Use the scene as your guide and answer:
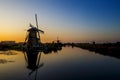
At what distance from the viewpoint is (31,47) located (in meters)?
60.1

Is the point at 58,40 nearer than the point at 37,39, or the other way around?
the point at 37,39

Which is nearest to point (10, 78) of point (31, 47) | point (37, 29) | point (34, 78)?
point (34, 78)

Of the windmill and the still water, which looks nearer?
the still water

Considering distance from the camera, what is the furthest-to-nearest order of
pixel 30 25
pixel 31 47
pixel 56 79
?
1. pixel 30 25
2. pixel 31 47
3. pixel 56 79

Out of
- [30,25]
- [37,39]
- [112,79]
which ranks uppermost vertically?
[30,25]

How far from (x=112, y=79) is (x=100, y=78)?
1.06 m

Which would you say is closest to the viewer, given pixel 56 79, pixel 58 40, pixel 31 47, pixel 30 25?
pixel 56 79

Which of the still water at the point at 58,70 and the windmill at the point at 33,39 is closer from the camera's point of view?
the still water at the point at 58,70

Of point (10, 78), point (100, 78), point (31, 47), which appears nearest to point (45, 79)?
point (10, 78)

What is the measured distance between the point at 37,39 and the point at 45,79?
150 feet

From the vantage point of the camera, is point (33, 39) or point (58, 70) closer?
point (58, 70)

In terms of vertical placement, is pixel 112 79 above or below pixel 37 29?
below

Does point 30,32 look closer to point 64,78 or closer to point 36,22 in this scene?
point 36,22

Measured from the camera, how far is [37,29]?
63812mm
